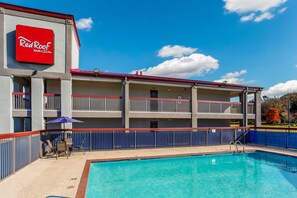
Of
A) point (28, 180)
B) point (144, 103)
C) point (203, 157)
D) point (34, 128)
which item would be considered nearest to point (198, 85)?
point (144, 103)

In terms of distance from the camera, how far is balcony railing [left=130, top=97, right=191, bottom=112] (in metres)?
15.9

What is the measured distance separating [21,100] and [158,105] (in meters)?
9.88

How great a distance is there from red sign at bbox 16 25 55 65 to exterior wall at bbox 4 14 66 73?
12.5 inches

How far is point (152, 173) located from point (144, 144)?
5.05m

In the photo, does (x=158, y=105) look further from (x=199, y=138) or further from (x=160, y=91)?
(x=199, y=138)

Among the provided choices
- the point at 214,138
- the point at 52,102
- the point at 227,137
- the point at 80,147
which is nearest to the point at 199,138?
the point at 214,138

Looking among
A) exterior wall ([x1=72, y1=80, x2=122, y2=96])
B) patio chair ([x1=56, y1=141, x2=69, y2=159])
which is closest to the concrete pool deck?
patio chair ([x1=56, y1=141, x2=69, y2=159])

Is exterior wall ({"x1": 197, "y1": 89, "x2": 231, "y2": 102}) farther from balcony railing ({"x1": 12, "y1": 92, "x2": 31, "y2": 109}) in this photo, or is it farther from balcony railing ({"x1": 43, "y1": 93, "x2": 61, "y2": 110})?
balcony railing ({"x1": 12, "y1": 92, "x2": 31, "y2": 109})

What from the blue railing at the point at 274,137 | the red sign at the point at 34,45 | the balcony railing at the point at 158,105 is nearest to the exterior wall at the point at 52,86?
the red sign at the point at 34,45

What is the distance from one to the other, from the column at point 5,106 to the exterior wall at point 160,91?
29.0ft

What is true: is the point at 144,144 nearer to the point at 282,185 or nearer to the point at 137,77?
the point at 137,77

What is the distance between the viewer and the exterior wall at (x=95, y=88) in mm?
16375

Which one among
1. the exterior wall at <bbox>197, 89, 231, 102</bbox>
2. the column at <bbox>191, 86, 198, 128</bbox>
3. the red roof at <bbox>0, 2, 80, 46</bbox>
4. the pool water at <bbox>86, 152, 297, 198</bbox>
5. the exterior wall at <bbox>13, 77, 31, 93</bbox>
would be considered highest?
the red roof at <bbox>0, 2, 80, 46</bbox>

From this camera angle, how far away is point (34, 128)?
1302cm
